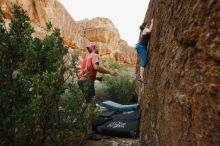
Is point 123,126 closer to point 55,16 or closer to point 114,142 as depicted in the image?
point 114,142

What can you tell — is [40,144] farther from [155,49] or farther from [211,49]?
[211,49]

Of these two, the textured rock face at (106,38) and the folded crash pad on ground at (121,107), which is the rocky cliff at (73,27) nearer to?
the textured rock face at (106,38)

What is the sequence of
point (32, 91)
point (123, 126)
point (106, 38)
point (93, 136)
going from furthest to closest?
point (106, 38) < point (123, 126) < point (93, 136) < point (32, 91)

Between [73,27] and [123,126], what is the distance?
39710 mm

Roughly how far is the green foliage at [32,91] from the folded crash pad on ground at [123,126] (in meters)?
1.51

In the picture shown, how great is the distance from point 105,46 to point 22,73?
49.8m

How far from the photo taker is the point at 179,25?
353 centimetres

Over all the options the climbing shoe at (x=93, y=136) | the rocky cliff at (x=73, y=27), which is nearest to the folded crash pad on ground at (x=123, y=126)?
the climbing shoe at (x=93, y=136)

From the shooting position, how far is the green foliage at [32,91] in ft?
15.3

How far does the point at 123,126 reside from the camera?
704 centimetres

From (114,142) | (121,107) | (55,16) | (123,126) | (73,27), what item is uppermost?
(55,16)

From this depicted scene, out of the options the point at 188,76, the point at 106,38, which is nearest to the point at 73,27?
the point at 106,38

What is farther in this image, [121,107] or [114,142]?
[121,107]

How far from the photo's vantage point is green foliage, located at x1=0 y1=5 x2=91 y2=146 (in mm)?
4648
